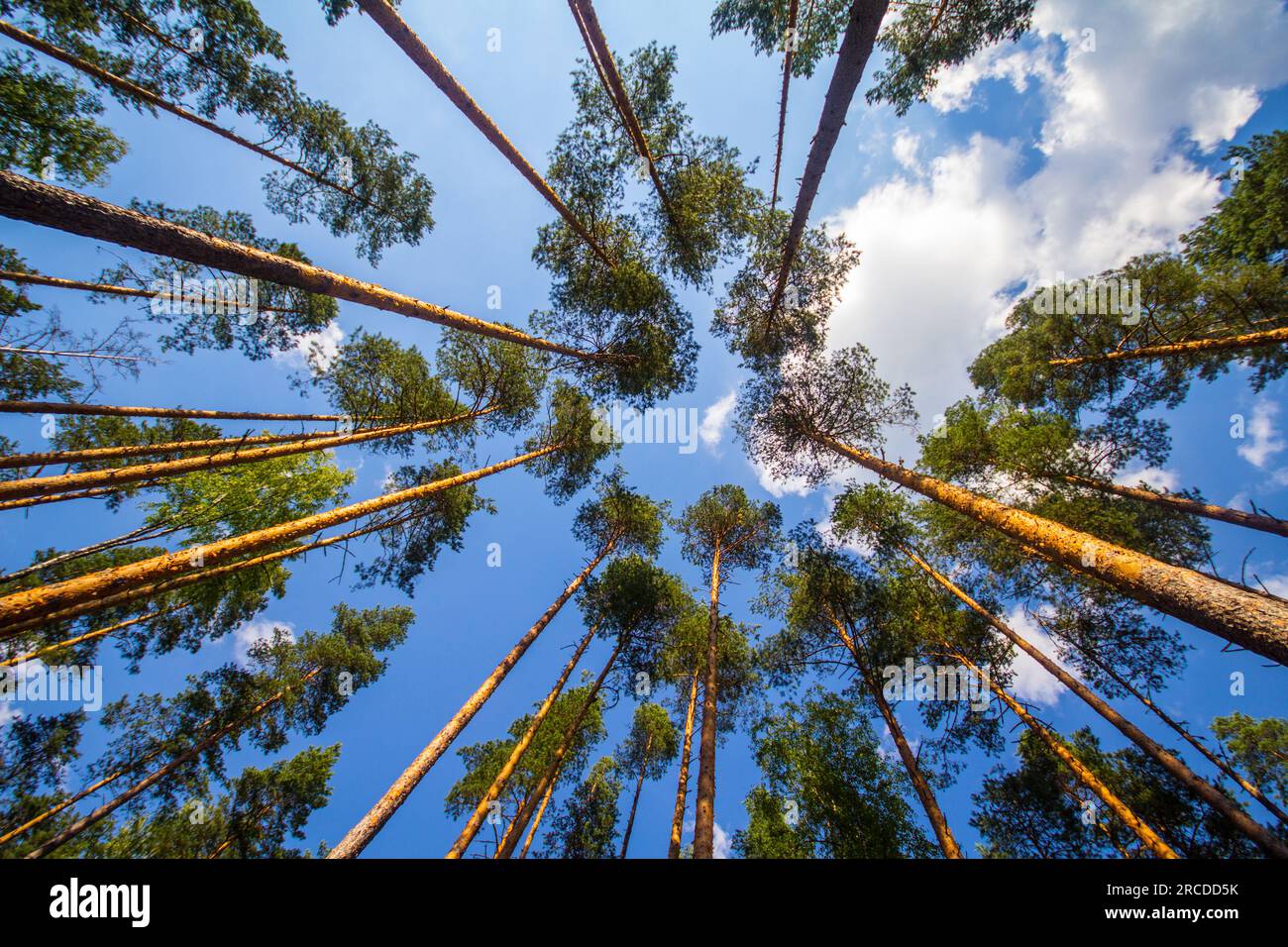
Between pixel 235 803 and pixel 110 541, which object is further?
pixel 235 803

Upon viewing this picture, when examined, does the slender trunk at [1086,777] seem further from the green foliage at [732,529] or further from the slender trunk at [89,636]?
the slender trunk at [89,636]

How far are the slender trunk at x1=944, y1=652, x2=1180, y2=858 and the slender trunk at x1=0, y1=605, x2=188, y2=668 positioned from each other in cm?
1961

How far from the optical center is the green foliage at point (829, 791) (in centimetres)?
763

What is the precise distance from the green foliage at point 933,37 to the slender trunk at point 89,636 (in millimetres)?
19912

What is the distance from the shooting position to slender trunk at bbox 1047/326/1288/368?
6.59 meters

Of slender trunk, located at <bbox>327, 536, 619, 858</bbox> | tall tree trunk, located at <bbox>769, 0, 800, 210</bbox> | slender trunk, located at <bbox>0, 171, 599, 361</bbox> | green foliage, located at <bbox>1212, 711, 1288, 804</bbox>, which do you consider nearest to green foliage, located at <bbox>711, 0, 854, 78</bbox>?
tall tree trunk, located at <bbox>769, 0, 800, 210</bbox>

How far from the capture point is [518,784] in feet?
41.2

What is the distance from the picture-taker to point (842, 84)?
454cm

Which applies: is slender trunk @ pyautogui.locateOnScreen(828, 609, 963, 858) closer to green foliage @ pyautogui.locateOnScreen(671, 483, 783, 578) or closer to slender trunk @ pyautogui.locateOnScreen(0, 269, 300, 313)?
green foliage @ pyautogui.locateOnScreen(671, 483, 783, 578)

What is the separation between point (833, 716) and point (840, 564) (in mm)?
3927

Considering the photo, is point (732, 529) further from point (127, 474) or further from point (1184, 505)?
point (127, 474)

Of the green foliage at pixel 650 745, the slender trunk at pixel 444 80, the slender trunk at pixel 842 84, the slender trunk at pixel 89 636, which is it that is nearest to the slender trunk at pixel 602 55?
the slender trunk at pixel 444 80
